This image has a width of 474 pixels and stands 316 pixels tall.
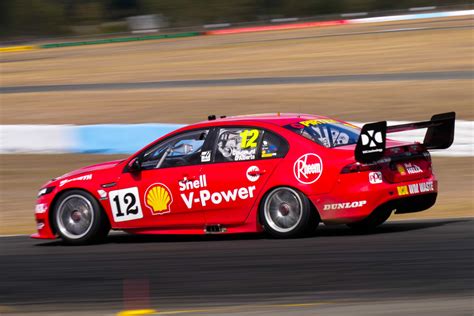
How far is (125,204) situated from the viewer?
30.6ft

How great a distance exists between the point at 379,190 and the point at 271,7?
45.1 meters

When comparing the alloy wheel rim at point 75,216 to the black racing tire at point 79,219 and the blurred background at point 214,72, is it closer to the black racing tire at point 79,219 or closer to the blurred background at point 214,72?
the black racing tire at point 79,219

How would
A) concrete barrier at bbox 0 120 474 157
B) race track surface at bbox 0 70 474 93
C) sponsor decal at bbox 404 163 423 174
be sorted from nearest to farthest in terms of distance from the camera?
sponsor decal at bbox 404 163 423 174 → concrete barrier at bbox 0 120 474 157 → race track surface at bbox 0 70 474 93

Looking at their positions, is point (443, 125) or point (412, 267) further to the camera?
point (443, 125)

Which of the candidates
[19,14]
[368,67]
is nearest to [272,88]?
[368,67]

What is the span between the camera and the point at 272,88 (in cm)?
2388

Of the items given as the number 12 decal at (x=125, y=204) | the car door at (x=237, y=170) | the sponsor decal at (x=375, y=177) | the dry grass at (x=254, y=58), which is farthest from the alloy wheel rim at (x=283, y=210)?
the dry grass at (x=254, y=58)

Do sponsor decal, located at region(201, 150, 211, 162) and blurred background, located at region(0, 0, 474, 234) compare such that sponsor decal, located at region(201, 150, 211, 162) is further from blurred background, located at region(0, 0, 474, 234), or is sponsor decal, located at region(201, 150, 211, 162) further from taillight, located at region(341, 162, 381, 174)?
blurred background, located at region(0, 0, 474, 234)

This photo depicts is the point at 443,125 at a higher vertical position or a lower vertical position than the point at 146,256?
higher

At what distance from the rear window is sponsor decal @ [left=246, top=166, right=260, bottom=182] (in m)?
0.52

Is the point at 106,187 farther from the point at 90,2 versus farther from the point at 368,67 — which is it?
the point at 90,2

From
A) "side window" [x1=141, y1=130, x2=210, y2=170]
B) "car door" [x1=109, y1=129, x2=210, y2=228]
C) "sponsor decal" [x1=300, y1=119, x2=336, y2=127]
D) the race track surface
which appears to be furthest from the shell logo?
the race track surface

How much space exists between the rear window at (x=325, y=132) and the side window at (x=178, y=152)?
0.93m

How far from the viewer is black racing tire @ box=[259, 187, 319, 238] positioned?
8523mm
